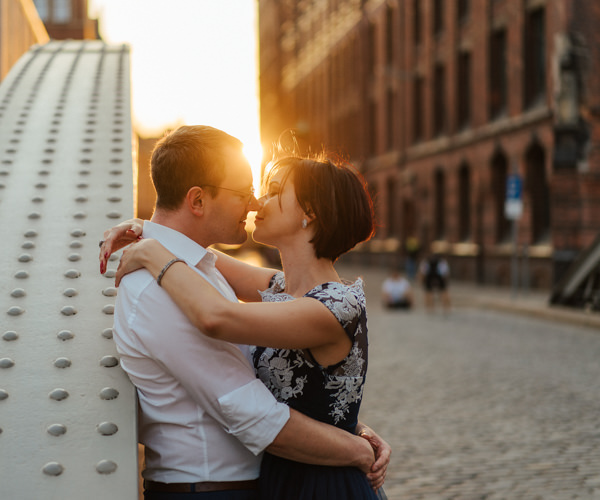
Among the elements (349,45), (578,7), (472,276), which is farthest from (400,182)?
(578,7)

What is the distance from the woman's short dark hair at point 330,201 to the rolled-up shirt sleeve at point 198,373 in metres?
0.48

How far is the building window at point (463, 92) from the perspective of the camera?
2952 centimetres

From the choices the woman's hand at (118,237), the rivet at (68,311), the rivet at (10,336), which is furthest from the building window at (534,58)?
the rivet at (10,336)

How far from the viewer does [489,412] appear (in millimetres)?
7539

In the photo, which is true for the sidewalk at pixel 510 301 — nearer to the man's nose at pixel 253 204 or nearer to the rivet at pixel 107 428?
the man's nose at pixel 253 204

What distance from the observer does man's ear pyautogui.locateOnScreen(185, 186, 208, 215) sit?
6.65ft

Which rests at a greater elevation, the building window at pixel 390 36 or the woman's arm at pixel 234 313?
the building window at pixel 390 36

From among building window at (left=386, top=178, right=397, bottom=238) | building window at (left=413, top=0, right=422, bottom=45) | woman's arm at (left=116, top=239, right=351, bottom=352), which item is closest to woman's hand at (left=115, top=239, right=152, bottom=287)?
woman's arm at (left=116, top=239, right=351, bottom=352)

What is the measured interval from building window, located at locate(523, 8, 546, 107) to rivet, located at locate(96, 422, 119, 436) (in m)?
23.8

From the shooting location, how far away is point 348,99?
44688 mm

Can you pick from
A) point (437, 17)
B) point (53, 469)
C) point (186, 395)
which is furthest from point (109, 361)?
point (437, 17)

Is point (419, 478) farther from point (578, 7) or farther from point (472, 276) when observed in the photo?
point (472, 276)

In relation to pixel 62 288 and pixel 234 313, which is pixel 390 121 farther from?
pixel 234 313

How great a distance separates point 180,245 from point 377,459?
2.54 feet
